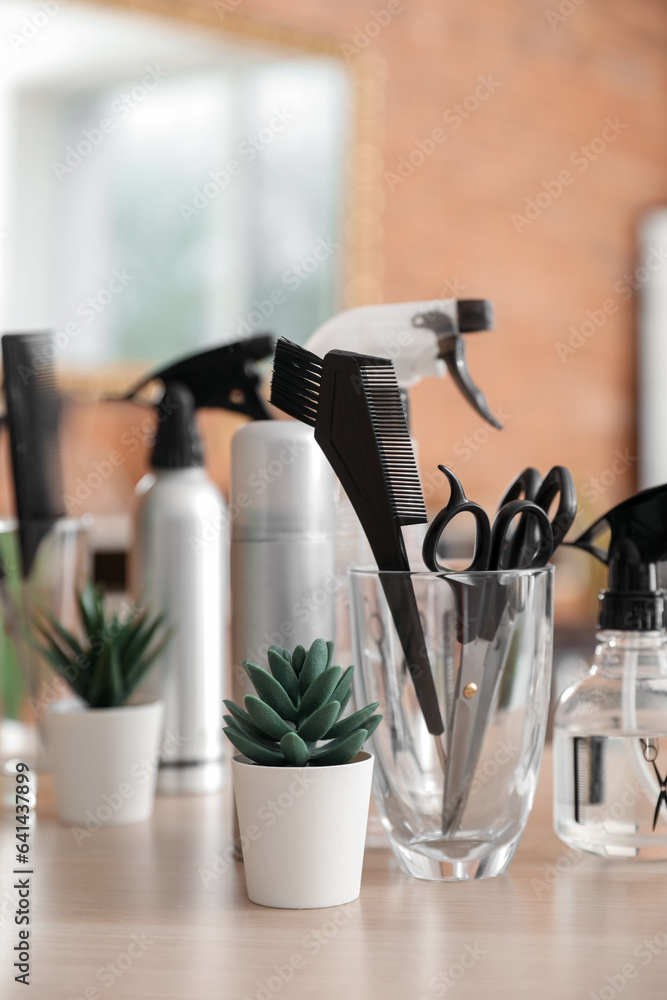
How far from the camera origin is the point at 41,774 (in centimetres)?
71

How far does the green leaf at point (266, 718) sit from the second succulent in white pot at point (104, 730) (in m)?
0.17

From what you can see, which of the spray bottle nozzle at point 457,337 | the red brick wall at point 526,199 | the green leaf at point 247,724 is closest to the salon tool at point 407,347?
the spray bottle nozzle at point 457,337

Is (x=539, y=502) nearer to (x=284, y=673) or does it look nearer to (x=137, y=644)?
(x=284, y=673)

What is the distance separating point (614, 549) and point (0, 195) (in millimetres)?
1482

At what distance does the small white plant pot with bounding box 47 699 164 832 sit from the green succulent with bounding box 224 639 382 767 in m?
0.15

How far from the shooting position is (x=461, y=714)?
1.49 feet

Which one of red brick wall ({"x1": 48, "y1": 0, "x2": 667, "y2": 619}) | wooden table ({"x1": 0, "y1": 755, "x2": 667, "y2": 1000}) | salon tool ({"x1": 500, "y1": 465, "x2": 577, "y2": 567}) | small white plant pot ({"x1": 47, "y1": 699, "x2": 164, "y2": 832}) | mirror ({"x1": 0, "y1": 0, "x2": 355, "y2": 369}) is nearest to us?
wooden table ({"x1": 0, "y1": 755, "x2": 667, "y2": 1000})

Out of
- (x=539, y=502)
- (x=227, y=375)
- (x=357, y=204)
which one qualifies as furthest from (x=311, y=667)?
(x=357, y=204)

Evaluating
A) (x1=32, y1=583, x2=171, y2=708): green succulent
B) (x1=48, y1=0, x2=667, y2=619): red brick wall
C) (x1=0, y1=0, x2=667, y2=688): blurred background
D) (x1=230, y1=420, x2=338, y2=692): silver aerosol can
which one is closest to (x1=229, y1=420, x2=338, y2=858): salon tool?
(x1=230, y1=420, x2=338, y2=692): silver aerosol can

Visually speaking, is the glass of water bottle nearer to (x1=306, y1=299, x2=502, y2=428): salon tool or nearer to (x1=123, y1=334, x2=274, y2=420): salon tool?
(x1=306, y1=299, x2=502, y2=428): salon tool

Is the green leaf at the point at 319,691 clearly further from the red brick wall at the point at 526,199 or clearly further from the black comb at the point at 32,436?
the red brick wall at the point at 526,199

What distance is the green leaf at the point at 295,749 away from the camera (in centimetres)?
43

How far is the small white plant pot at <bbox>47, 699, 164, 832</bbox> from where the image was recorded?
0.58 metres

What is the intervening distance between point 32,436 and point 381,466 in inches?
11.3
